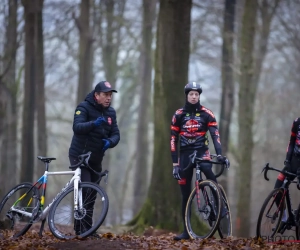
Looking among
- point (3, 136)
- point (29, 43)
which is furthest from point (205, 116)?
point (3, 136)

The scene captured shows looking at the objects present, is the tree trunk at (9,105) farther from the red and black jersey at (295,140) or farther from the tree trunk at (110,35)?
the red and black jersey at (295,140)

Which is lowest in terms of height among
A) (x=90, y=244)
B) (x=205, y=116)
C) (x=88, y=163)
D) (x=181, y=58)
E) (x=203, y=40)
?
(x=90, y=244)

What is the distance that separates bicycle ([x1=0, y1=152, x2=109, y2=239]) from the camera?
348 inches

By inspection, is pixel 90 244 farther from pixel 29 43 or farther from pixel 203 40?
pixel 203 40

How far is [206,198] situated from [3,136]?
16087 millimetres

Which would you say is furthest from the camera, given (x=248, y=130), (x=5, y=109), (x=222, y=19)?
(x=222, y=19)

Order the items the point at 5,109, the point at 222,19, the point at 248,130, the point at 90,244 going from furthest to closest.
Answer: the point at 222,19
the point at 5,109
the point at 248,130
the point at 90,244

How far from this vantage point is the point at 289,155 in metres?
10.1

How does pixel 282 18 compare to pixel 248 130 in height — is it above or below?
above

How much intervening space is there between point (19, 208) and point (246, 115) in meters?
10.9

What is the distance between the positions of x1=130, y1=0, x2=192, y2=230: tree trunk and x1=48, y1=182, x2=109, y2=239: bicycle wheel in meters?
4.58

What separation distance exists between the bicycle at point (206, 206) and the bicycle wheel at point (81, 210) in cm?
154

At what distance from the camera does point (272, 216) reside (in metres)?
9.74

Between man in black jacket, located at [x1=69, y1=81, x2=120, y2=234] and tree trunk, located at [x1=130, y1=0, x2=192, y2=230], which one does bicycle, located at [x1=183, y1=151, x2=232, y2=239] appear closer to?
man in black jacket, located at [x1=69, y1=81, x2=120, y2=234]
